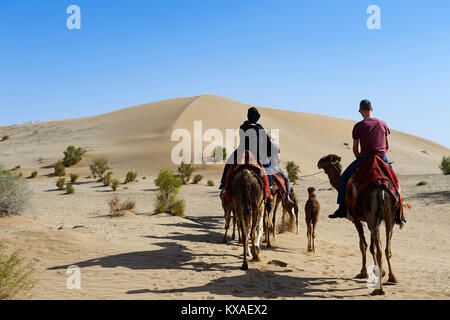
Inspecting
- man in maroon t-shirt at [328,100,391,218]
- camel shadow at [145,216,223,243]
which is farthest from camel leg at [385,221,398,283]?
camel shadow at [145,216,223,243]

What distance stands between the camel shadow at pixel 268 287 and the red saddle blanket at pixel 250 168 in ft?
5.55

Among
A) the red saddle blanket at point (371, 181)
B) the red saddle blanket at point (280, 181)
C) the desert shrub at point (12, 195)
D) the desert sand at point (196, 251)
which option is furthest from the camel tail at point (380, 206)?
the desert shrub at point (12, 195)

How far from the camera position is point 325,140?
229 ft

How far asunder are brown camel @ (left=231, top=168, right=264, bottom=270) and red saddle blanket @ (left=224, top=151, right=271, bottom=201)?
0.51ft

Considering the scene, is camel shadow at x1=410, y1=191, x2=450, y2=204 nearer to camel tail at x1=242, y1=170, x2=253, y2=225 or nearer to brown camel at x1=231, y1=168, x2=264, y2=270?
brown camel at x1=231, y1=168, x2=264, y2=270

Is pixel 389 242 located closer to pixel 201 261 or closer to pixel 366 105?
pixel 366 105

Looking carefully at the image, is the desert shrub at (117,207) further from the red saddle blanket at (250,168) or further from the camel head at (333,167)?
the camel head at (333,167)

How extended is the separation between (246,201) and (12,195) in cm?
877

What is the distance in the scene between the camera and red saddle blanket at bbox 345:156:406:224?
6.59 metres

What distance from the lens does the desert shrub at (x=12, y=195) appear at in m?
12.6

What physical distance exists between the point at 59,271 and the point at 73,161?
38.5 meters

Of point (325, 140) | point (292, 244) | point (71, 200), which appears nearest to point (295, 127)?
point (325, 140)

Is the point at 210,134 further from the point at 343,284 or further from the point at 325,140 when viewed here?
the point at 343,284

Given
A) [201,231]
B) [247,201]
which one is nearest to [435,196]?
[201,231]
